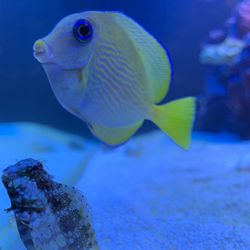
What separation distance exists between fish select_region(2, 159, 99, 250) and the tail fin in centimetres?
57

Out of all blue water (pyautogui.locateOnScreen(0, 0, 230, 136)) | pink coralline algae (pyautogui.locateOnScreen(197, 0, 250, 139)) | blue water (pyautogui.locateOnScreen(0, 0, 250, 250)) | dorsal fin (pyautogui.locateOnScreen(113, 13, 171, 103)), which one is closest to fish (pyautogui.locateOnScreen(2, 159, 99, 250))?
blue water (pyautogui.locateOnScreen(0, 0, 250, 250))

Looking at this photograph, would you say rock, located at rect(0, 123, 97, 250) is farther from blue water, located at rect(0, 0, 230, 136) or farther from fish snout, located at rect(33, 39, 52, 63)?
fish snout, located at rect(33, 39, 52, 63)

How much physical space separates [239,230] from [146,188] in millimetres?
1281

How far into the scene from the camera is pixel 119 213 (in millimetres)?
2143

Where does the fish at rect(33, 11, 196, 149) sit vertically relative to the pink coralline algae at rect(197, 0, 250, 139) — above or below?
above

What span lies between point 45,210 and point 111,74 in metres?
0.68

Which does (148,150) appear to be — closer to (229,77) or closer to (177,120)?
(229,77)

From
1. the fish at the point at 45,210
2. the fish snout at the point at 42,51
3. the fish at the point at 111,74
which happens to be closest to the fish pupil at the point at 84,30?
the fish at the point at 111,74

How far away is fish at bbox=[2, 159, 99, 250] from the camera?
41.3 inches

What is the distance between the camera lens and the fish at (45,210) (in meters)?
1.05

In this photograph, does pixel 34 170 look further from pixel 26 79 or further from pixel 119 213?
pixel 26 79

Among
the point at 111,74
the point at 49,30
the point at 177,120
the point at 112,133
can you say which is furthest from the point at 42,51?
the point at 49,30

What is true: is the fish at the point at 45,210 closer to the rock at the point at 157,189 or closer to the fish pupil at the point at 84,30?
the rock at the point at 157,189

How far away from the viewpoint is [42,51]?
1290 millimetres
